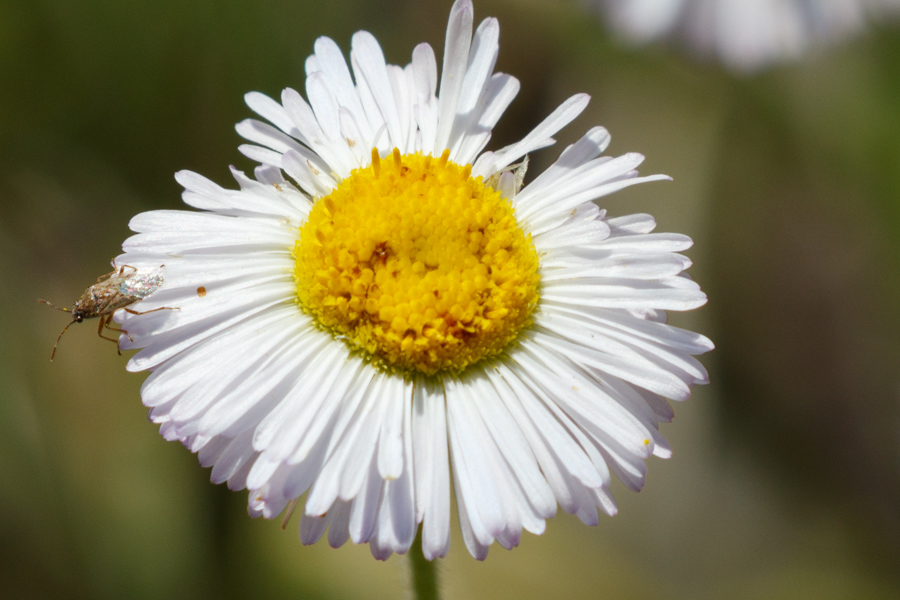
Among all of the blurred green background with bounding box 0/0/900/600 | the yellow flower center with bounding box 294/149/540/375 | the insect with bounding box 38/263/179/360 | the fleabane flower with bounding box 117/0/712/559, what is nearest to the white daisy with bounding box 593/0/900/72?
the blurred green background with bounding box 0/0/900/600

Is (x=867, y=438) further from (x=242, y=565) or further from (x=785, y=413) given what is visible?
(x=242, y=565)

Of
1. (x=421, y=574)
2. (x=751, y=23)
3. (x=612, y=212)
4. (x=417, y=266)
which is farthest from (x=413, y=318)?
(x=612, y=212)

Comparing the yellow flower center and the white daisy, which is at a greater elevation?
the white daisy

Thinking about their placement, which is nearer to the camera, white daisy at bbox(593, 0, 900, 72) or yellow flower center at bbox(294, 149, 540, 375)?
yellow flower center at bbox(294, 149, 540, 375)

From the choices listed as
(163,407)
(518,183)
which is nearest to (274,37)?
(518,183)

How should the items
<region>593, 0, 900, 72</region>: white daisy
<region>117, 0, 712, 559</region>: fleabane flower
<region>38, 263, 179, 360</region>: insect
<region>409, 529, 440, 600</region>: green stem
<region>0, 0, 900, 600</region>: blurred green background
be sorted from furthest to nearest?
<region>593, 0, 900, 72</region>: white daisy, <region>0, 0, 900, 600</region>: blurred green background, <region>409, 529, 440, 600</region>: green stem, <region>38, 263, 179, 360</region>: insect, <region>117, 0, 712, 559</region>: fleabane flower

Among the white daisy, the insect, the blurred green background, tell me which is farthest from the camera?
the white daisy

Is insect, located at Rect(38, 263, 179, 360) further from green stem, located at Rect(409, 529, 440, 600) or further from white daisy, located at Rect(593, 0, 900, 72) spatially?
white daisy, located at Rect(593, 0, 900, 72)

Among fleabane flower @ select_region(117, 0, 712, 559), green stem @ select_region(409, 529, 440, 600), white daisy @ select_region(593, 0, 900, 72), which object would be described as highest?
white daisy @ select_region(593, 0, 900, 72)

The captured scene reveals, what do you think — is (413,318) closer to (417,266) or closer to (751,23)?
(417,266)

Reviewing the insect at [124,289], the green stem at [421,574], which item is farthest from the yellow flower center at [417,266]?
the green stem at [421,574]
